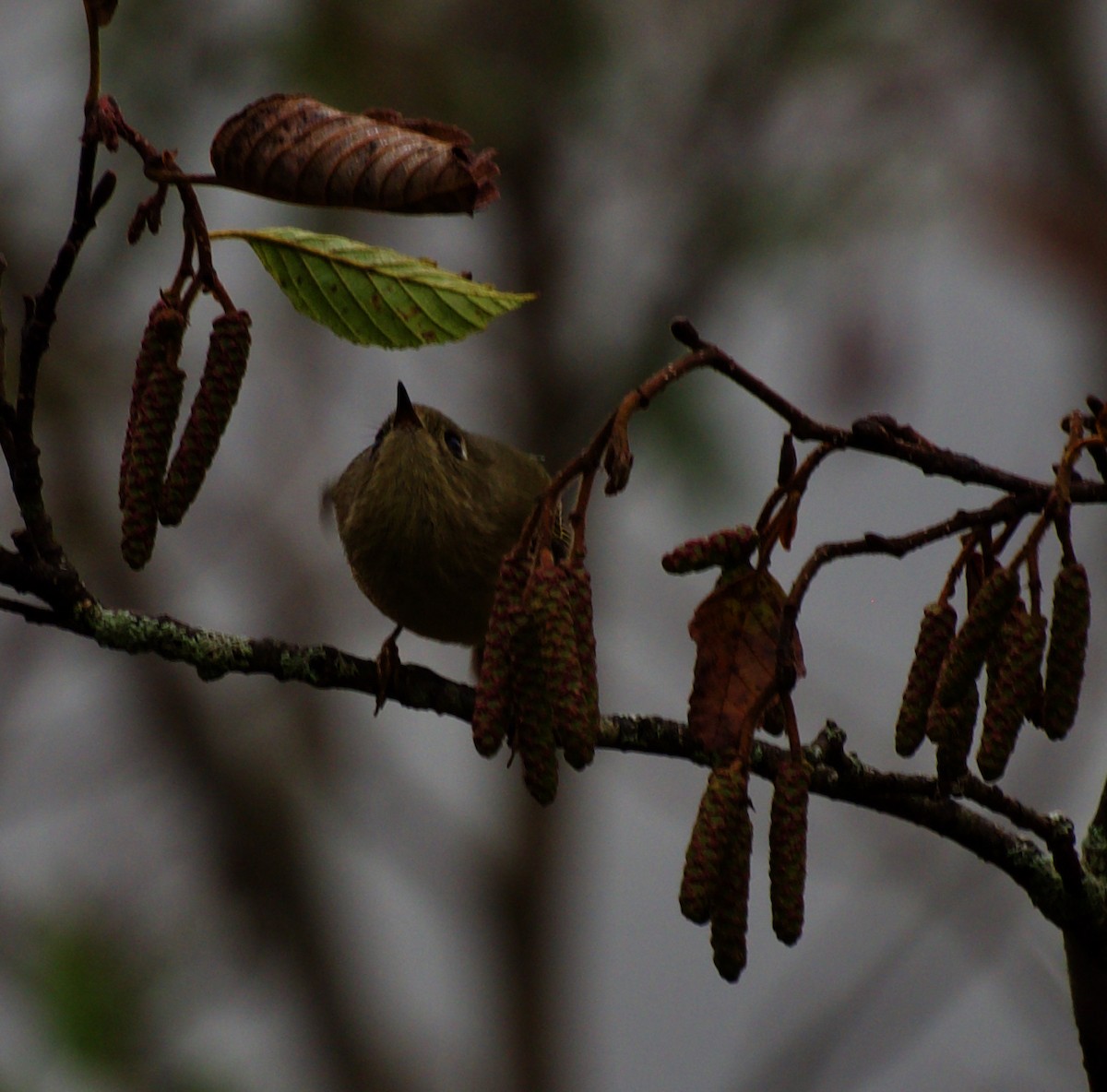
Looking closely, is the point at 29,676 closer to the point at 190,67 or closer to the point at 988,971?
the point at 190,67

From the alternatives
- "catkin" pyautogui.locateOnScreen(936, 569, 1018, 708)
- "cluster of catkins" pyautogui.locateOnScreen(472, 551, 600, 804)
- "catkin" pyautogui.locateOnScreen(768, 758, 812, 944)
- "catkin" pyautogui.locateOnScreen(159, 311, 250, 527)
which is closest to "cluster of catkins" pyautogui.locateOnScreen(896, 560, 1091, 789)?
"catkin" pyautogui.locateOnScreen(936, 569, 1018, 708)

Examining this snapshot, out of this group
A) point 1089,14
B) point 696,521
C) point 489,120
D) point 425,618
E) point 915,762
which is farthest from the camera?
point 915,762

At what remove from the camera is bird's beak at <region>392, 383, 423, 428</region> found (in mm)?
3467

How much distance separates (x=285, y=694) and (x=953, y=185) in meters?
3.51

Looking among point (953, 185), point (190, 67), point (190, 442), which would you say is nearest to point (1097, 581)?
point (953, 185)

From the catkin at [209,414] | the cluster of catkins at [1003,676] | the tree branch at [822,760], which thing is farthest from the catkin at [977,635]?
the catkin at [209,414]

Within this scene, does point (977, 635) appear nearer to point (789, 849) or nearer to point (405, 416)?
point (789, 849)

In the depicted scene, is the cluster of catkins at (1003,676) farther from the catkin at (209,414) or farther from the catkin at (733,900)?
the catkin at (209,414)

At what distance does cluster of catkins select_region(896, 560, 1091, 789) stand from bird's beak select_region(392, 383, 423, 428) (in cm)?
197

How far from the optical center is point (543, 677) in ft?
4.93

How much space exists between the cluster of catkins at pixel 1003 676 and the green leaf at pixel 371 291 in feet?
1.91

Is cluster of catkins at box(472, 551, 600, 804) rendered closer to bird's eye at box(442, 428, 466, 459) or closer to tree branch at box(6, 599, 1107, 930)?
tree branch at box(6, 599, 1107, 930)

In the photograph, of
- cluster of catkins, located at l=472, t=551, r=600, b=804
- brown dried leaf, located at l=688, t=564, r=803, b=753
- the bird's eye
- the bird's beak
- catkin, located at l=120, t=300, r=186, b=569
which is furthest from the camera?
the bird's eye

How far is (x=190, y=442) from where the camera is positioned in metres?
1.62
